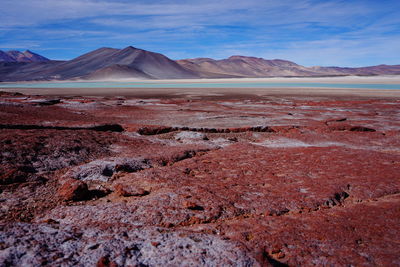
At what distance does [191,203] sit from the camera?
1.99 m

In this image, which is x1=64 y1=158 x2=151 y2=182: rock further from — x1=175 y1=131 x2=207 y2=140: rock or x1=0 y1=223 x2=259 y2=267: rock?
x1=175 y1=131 x2=207 y2=140: rock

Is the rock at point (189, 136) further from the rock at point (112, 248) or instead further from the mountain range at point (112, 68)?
the mountain range at point (112, 68)

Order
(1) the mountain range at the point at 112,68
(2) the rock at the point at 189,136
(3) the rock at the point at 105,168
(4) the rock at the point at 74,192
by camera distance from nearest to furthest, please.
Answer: (4) the rock at the point at 74,192, (3) the rock at the point at 105,168, (2) the rock at the point at 189,136, (1) the mountain range at the point at 112,68

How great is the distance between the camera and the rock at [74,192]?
213 centimetres

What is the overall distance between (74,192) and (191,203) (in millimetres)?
851

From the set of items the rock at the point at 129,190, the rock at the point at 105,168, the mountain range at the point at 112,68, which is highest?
the mountain range at the point at 112,68

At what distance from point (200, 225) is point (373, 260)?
0.88m

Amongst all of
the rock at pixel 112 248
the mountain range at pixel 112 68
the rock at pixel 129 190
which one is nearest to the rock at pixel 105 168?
the rock at pixel 129 190

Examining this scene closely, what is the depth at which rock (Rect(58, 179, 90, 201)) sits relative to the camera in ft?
6.99

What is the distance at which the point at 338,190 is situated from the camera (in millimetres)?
2252

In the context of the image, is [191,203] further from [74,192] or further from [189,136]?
[189,136]

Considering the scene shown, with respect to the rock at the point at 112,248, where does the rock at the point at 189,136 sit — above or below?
above

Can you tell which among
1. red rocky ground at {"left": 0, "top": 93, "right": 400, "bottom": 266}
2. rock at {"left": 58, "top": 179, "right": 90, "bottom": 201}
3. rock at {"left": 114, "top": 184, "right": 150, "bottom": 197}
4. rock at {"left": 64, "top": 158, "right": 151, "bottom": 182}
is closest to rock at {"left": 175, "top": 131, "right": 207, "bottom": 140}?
red rocky ground at {"left": 0, "top": 93, "right": 400, "bottom": 266}

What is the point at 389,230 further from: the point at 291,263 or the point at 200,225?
the point at 200,225
